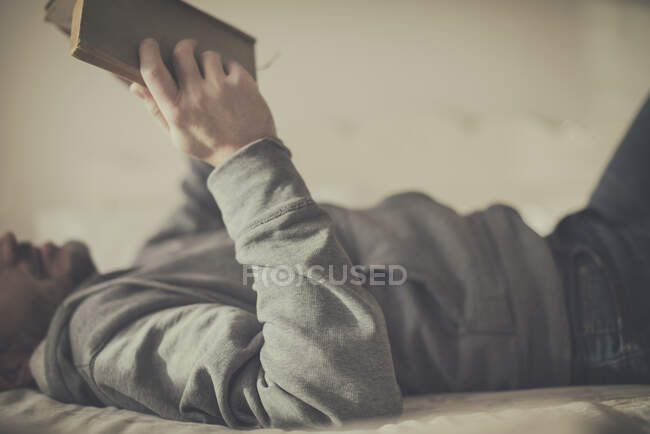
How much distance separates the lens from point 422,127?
143 cm

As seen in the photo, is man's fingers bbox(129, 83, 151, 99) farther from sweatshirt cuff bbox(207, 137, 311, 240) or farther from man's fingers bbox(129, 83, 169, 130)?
sweatshirt cuff bbox(207, 137, 311, 240)

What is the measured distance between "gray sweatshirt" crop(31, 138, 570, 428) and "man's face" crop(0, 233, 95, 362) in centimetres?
8

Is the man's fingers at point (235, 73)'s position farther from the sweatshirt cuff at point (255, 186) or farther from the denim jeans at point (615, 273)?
the denim jeans at point (615, 273)

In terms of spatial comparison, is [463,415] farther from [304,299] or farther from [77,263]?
[77,263]

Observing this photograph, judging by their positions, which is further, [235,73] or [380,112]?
[380,112]

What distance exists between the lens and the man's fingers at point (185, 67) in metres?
0.42

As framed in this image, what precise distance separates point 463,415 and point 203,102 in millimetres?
386

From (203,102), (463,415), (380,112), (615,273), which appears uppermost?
(380,112)

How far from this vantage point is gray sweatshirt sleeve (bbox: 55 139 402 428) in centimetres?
37

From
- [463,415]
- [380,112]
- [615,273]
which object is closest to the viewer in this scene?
[463,415]

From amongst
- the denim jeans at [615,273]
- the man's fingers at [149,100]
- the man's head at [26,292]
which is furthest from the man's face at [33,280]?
the denim jeans at [615,273]

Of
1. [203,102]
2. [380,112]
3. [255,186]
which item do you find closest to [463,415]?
[255,186]

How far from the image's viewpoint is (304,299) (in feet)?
1.26

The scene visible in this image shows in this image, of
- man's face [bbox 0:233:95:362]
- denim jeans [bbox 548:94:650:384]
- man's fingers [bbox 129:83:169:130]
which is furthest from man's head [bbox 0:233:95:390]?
denim jeans [bbox 548:94:650:384]
